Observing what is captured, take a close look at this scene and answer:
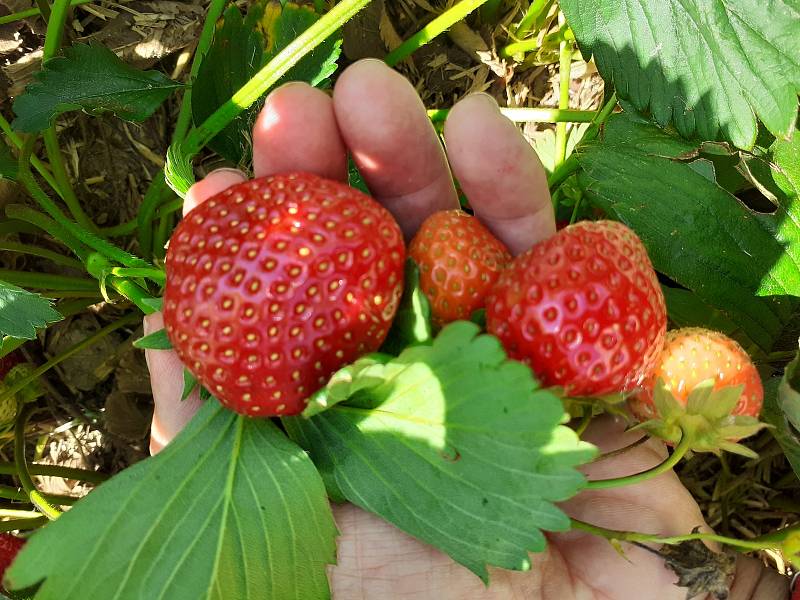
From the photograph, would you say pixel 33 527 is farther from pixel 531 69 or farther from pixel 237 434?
pixel 531 69

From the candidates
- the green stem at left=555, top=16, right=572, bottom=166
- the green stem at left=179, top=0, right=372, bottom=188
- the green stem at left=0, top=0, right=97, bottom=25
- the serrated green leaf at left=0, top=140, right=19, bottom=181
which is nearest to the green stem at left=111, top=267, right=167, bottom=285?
the green stem at left=179, top=0, right=372, bottom=188

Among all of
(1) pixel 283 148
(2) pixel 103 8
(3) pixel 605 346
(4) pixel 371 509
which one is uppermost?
(2) pixel 103 8

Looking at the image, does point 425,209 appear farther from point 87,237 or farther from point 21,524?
point 21,524

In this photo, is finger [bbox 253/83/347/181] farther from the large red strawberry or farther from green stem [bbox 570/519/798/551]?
green stem [bbox 570/519/798/551]

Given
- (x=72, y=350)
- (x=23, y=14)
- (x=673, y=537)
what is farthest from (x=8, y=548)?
(x=673, y=537)

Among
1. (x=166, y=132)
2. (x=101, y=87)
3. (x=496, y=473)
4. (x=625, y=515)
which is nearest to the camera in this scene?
(x=496, y=473)

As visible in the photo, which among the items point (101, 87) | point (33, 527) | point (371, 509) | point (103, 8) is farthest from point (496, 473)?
point (103, 8)
